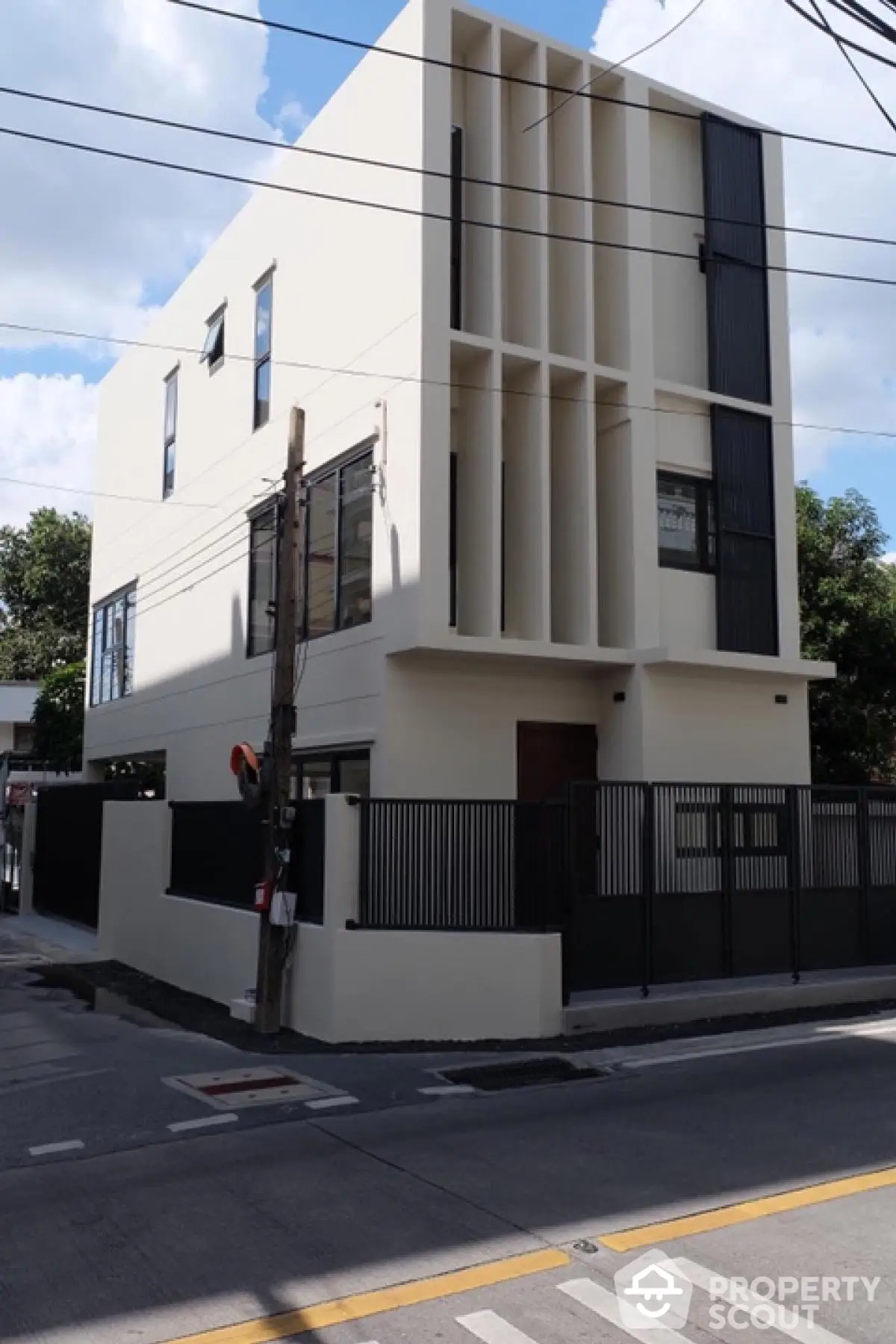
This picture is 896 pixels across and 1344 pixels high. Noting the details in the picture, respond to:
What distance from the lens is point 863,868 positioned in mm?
14383

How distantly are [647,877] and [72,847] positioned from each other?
13.5 m

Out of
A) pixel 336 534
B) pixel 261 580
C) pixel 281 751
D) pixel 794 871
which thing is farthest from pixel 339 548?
pixel 794 871

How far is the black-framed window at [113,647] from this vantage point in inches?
930

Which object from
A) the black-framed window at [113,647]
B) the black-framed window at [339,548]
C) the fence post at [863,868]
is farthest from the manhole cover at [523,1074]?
the black-framed window at [113,647]

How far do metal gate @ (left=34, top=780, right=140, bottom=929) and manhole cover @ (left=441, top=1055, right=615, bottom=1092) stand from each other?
9.71 m

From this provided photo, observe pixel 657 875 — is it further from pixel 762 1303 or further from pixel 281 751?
pixel 762 1303

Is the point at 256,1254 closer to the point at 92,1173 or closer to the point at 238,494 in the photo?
the point at 92,1173

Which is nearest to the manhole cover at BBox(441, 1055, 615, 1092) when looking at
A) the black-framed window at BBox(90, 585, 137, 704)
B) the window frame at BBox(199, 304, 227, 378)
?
the window frame at BBox(199, 304, 227, 378)

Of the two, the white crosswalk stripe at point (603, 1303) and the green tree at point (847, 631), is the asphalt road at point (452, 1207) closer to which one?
the white crosswalk stripe at point (603, 1303)

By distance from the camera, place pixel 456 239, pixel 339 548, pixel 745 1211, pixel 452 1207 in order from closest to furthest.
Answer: pixel 745 1211, pixel 452 1207, pixel 456 239, pixel 339 548

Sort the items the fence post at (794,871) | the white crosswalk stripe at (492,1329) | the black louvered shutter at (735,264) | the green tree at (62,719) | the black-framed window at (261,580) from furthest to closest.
A: the green tree at (62,719)
the black-framed window at (261,580)
the black louvered shutter at (735,264)
the fence post at (794,871)
the white crosswalk stripe at (492,1329)

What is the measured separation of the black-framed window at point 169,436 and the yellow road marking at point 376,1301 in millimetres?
17614

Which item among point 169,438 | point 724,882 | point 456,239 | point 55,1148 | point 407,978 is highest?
point 456,239

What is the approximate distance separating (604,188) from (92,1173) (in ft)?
43.6
